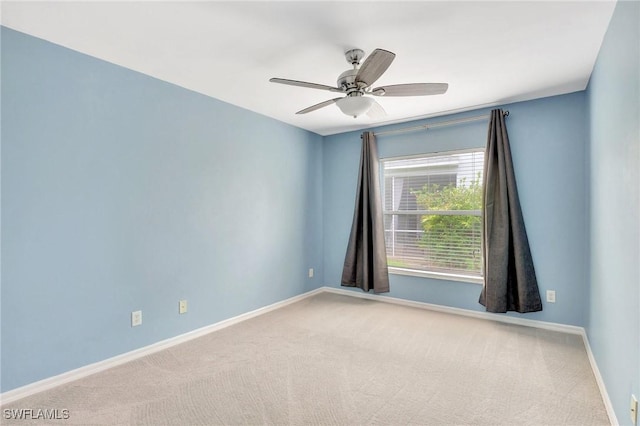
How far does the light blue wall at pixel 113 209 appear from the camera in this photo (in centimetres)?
209

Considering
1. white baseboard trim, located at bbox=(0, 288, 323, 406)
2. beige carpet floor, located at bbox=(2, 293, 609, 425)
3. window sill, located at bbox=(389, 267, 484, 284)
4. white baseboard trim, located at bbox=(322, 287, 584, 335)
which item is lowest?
beige carpet floor, located at bbox=(2, 293, 609, 425)

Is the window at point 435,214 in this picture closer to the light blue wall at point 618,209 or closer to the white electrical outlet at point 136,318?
the light blue wall at point 618,209

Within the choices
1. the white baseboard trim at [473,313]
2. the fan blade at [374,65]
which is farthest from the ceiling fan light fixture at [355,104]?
the white baseboard trim at [473,313]

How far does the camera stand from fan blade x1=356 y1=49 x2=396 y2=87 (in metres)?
1.80

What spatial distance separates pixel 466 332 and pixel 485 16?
2.73m

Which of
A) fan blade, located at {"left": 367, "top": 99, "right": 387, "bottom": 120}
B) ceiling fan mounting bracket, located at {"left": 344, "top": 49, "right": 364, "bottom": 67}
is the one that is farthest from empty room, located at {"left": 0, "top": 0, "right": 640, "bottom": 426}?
fan blade, located at {"left": 367, "top": 99, "right": 387, "bottom": 120}

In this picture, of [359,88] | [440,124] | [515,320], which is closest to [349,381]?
[359,88]

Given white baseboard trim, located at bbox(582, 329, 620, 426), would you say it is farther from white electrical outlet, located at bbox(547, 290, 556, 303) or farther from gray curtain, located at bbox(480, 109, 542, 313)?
gray curtain, located at bbox(480, 109, 542, 313)

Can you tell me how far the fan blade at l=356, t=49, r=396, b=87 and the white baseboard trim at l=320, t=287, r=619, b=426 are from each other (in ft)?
7.76

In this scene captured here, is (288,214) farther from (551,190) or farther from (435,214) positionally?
(551,190)

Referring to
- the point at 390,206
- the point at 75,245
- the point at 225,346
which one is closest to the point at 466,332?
the point at 390,206

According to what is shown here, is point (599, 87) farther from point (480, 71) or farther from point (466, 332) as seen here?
point (466, 332)

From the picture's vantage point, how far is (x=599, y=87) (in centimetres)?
237

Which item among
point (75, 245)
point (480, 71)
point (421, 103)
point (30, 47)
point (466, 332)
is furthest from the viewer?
point (421, 103)
